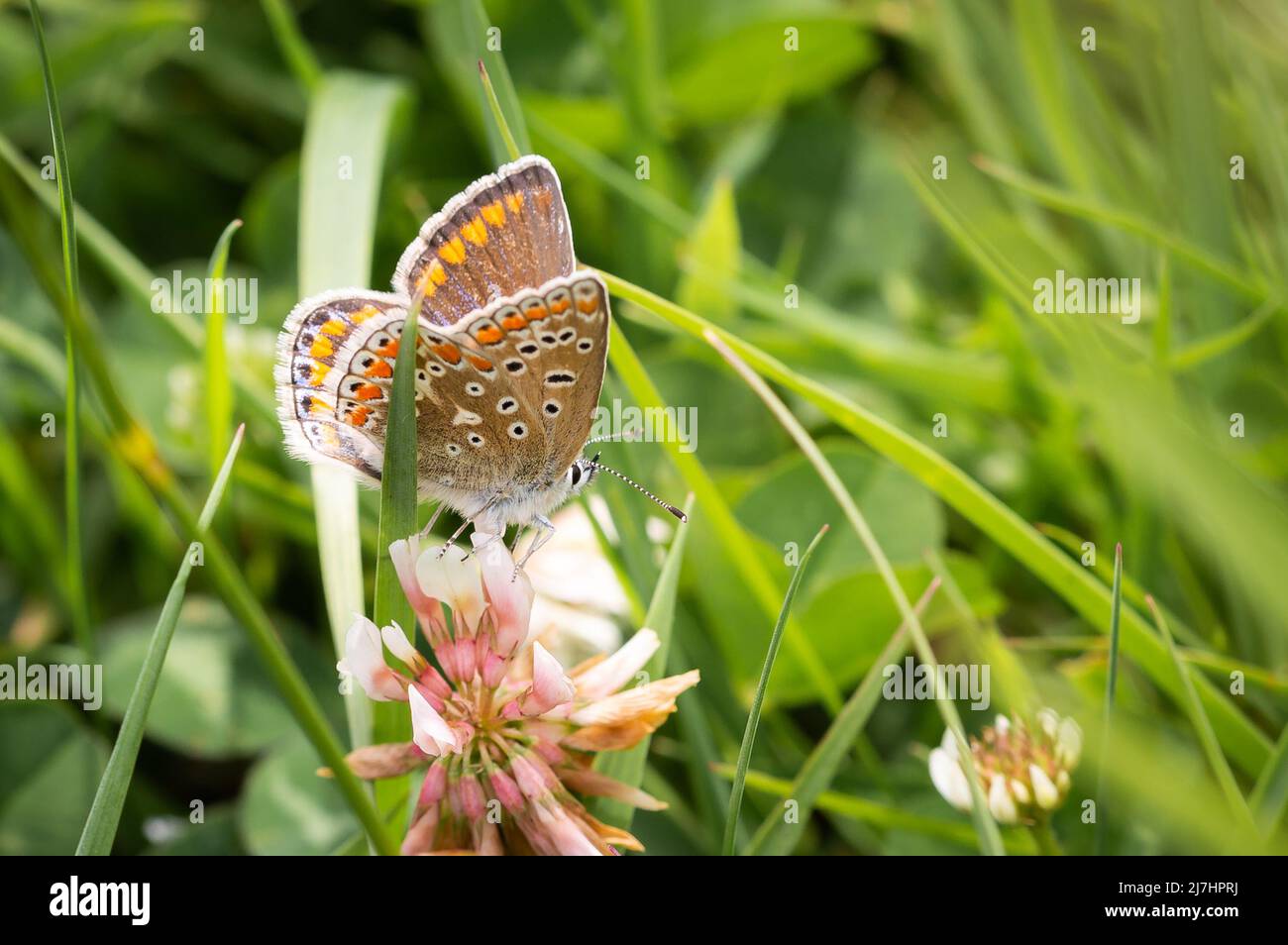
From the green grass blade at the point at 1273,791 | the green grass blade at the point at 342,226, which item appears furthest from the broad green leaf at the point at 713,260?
the green grass blade at the point at 1273,791

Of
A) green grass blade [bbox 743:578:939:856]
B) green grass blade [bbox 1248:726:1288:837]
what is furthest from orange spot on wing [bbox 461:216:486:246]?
green grass blade [bbox 1248:726:1288:837]

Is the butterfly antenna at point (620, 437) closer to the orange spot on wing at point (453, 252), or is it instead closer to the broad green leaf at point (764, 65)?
the orange spot on wing at point (453, 252)

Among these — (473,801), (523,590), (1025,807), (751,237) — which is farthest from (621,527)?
(751,237)

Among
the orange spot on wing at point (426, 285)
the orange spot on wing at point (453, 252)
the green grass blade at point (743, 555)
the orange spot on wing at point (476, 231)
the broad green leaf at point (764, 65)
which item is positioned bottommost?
the green grass blade at point (743, 555)

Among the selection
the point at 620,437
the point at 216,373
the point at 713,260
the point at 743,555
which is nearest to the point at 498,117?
the point at 620,437

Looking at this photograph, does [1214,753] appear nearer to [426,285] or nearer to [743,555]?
[743,555]

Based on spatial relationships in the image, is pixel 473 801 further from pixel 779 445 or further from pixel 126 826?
pixel 779 445

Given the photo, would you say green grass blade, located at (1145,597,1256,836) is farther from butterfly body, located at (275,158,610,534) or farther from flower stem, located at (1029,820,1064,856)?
butterfly body, located at (275,158,610,534)
